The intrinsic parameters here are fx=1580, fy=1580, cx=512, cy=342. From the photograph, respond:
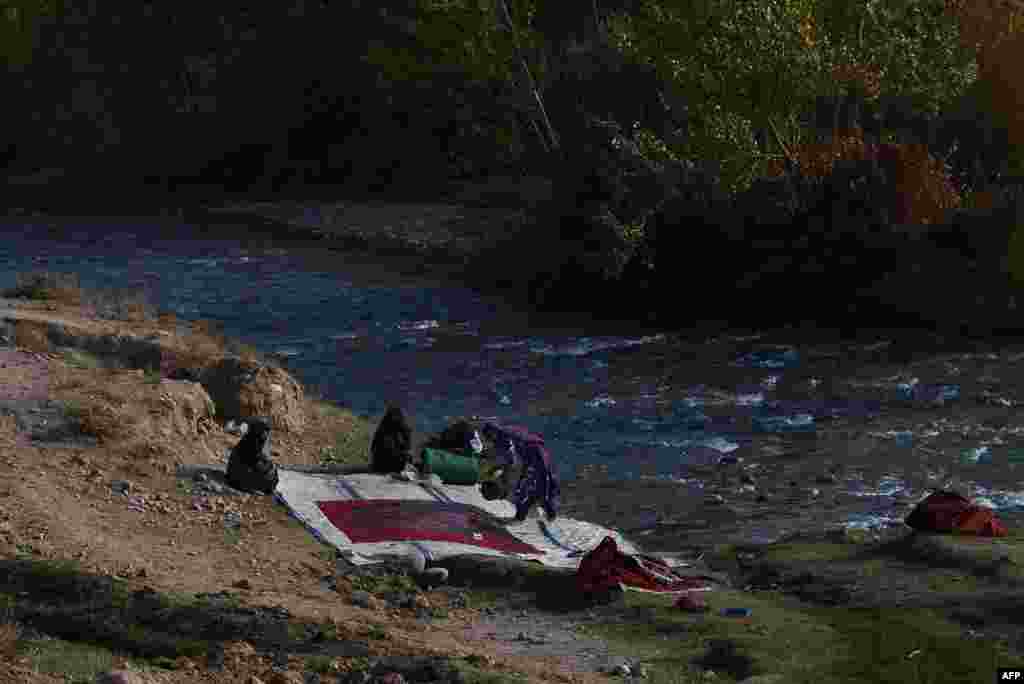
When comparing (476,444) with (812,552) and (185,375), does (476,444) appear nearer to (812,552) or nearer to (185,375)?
(185,375)

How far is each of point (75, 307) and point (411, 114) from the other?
27.6 metres

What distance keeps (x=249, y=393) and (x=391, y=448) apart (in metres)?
2.08

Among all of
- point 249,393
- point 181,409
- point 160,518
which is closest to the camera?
point 160,518

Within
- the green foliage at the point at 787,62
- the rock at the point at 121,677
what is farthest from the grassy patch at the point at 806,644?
the green foliage at the point at 787,62

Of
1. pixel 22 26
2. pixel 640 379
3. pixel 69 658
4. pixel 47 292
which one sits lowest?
pixel 640 379

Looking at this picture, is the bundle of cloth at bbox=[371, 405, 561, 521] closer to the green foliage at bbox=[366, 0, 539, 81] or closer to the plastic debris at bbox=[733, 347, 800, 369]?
the plastic debris at bbox=[733, 347, 800, 369]

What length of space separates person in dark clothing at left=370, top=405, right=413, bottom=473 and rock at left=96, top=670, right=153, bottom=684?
6816 mm

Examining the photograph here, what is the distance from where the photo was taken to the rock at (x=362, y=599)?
1150cm

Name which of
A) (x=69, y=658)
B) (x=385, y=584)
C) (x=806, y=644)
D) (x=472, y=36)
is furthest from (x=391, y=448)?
(x=472, y=36)

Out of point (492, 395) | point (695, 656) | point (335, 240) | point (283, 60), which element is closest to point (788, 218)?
point (492, 395)

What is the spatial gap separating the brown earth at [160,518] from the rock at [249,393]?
0.27 meters

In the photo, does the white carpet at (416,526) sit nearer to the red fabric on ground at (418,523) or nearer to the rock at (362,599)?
the red fabric on ground at (418,523)

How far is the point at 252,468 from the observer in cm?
1430

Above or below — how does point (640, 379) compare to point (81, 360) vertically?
below
